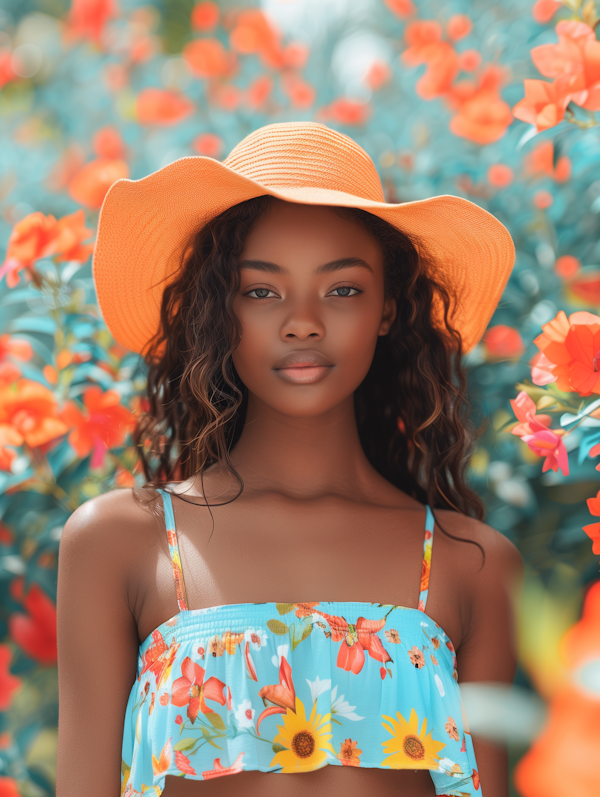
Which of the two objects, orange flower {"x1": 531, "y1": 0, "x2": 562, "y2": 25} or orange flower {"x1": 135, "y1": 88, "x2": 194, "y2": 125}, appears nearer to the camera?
orange flower {"x1": 531, "y1": 0, "x2": 562, "y2": 25}

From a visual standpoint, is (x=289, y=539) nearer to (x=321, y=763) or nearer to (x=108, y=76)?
(x=321, y=763)

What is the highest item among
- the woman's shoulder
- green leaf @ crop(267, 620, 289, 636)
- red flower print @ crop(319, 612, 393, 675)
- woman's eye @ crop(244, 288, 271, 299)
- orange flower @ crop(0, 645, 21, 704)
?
woman's eye @ crop(244, 288, 271, 299)

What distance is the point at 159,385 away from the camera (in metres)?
1.75

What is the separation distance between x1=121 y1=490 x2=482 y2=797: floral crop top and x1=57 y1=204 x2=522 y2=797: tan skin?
0.11ft

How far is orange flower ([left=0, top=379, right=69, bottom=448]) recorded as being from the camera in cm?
177

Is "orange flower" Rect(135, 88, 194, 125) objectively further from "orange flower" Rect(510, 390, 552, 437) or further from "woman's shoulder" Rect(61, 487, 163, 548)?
"orange flower" Rect(510, 390, 552, 437)

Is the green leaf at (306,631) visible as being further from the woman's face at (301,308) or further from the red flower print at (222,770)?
the woman's face at (301,308)

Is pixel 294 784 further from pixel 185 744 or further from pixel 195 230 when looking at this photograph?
pixel 195 230

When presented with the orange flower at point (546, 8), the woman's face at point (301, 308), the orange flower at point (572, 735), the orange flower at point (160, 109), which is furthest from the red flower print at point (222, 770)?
the orange flower at point (160, 109)

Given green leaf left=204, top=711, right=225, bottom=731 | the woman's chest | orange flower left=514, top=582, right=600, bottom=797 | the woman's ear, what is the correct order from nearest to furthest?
orange flower left=514, top=582, right=600, bottom=797 < green leaf left=204, top=711, right=225, bottom=731 < the woman's chest < the woman's ear

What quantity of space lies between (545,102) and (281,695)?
3.75 ft

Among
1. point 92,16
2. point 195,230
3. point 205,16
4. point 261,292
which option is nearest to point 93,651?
point 261,292

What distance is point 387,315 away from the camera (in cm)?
171

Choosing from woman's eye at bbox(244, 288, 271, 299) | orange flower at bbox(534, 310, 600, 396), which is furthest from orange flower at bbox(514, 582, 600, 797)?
woman's eye at bbox(244, 288, 271, 299)
